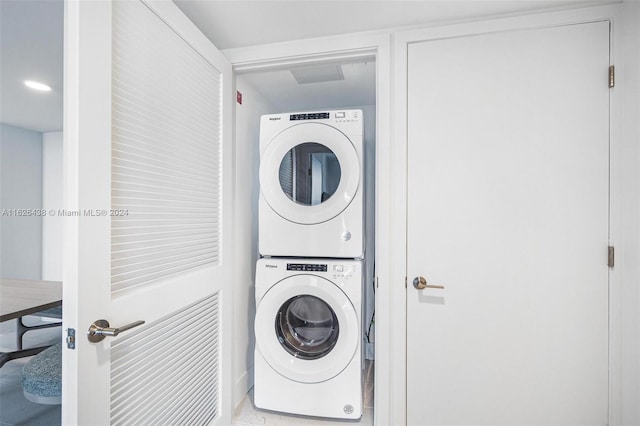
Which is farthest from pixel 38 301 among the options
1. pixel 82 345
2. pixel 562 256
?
pixel 562 256

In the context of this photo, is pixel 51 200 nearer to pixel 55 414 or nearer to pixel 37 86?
pixel 37 86

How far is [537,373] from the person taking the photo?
1406mm

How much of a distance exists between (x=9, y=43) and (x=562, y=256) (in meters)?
3.23

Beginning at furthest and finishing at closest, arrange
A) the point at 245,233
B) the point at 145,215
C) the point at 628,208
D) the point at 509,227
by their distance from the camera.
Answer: the point at 245,233, the point at 509,227, the point at 628,208, the point at 145,215

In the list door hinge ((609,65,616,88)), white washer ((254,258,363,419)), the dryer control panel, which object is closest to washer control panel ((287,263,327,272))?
white washer ((254,258,363,419))

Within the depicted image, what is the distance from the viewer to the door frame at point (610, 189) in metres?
1.32

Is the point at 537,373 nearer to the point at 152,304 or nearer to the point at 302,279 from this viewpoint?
the point at 302,279

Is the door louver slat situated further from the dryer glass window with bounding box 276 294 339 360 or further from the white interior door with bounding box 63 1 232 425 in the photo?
the dryer glass window with bounding box 276 294 339 360

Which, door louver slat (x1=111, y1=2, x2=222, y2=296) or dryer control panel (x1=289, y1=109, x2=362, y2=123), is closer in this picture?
door louver slat (x1=111, y1=2, x2=222, y2=296)

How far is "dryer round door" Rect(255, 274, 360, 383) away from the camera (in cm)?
170

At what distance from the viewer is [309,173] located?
1833mm

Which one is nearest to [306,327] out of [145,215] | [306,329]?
[306,329]

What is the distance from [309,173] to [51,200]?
4.15 metres

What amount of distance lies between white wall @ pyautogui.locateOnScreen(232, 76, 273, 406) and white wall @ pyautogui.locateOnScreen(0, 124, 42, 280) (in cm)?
332
